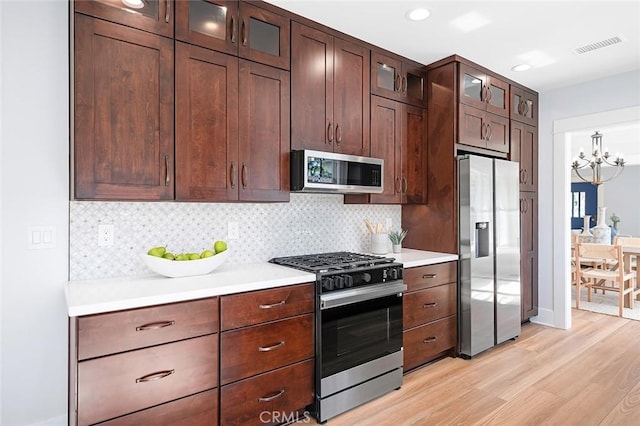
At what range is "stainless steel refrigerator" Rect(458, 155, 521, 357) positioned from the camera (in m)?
3.22

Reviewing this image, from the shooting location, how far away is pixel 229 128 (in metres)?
2.27

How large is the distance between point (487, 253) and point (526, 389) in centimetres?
113

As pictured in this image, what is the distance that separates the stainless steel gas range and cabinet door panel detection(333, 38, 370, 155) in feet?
2.97

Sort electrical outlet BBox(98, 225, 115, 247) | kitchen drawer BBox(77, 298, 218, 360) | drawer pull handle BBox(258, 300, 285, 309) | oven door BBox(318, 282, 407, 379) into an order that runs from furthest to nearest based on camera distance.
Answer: oven door BBox(318, 282, 407, 379) < electrical outlet BBox(98, 225, 115, 247) < drawer pull handle BBox(258, 300, 285, 309) < kitchen drawer BBox(77, 298, 218, 360)

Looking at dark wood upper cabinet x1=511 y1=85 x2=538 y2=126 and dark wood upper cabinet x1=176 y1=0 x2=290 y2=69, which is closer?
dark wood upper cabinet x1=176 y1=0 x2=290 y2=69

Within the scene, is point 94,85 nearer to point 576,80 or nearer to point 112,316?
point 112,316

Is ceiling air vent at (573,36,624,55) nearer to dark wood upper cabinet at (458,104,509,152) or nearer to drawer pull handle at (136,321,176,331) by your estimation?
dark wood upper cabinet at (458,104,509,152)

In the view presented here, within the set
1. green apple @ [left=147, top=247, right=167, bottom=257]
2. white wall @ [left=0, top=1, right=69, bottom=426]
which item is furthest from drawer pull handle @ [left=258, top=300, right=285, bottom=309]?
white wall @ [left=0, top=1, right=69, bottom=426]

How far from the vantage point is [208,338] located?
187cm

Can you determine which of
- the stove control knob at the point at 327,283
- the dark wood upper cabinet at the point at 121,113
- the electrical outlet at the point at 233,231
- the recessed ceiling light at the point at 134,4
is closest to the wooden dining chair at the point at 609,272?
the stove control knob at the point at 327,283

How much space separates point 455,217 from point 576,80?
2121 millimetres

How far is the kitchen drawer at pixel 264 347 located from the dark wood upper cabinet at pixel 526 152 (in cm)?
302

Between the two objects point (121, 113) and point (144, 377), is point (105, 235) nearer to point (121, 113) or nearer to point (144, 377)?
point (121, 113)

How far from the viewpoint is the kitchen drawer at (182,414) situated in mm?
1676
